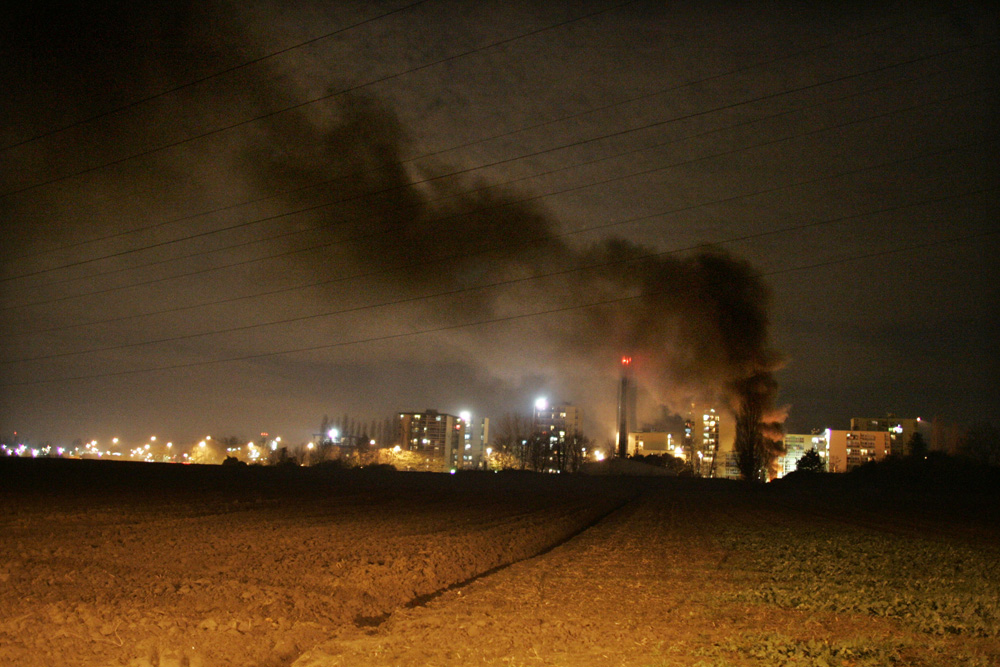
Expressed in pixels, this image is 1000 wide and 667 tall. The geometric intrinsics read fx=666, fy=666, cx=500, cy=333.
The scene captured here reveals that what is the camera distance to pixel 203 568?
11.4m

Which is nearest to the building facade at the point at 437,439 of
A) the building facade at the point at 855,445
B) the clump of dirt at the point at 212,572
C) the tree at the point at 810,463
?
the building facade at the point at 855,445

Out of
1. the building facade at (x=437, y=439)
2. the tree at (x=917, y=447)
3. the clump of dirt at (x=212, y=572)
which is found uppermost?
the clump of dirt at (x=212, y=572)

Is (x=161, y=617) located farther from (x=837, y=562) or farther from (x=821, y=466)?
(x=821, y=466)

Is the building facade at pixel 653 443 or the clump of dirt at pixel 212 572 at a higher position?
the clump of dirt at pixel 212 572

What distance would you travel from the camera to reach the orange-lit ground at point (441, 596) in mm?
7320

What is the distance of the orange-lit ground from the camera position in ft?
24.0

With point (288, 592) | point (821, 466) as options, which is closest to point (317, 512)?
point (288, 592)

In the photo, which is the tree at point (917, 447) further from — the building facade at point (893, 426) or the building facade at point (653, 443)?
the building facade at point (653, 443)

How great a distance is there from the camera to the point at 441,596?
10.6m

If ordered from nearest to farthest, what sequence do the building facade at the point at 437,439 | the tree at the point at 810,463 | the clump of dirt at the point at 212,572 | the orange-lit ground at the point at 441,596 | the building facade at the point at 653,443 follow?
the orange-lit ground at the point at 441,596 → the clump of dirt at the point at 212,572 → the tree at the point at 810,463 → the building facade at the point at 653,443 → the building facade at the point at 437,439

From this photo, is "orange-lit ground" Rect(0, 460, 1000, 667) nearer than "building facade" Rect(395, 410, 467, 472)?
Yes

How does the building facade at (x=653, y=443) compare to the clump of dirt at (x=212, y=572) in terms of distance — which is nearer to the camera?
the clump of dirt at (x=212, y=572)

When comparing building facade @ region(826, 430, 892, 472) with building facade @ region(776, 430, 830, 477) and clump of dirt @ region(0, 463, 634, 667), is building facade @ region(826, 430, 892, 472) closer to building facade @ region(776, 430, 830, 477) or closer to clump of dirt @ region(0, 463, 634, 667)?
building facade @ region(776, 430, 830, 477)

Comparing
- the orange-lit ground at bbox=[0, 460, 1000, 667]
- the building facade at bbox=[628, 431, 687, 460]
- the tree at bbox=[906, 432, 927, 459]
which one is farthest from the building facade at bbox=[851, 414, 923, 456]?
the orange-lit ground at bbox=[0, 460, 1000, 667]
